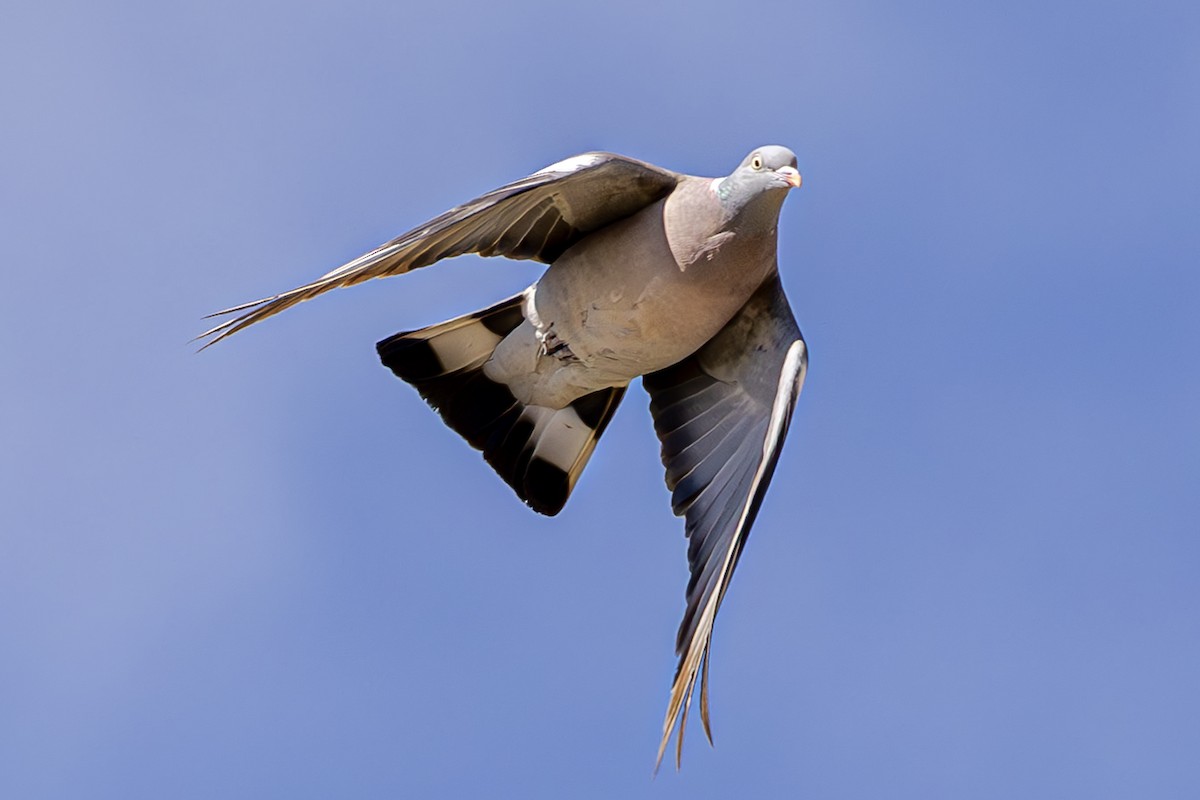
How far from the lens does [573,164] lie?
24.9 feet

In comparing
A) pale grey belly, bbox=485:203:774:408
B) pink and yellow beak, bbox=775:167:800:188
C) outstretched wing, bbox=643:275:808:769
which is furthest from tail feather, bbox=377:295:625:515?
pink and yellow beak, bbox=775:167:800:188

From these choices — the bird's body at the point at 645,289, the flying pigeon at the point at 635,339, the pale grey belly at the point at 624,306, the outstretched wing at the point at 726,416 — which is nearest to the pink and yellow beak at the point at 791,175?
the flying pigeon at the point at 635,339

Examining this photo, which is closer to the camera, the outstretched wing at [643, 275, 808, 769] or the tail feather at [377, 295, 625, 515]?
the outstretched wing at [643, 275, 808, 769]

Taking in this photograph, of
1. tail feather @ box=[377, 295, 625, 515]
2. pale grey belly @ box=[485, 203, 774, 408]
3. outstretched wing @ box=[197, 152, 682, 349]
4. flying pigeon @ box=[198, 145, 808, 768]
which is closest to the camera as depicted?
outstretched wing @ box=[197, 152, 682, 349]

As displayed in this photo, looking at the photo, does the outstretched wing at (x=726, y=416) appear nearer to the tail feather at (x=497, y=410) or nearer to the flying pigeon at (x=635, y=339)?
the flying pigeon at (x=635, y=339)

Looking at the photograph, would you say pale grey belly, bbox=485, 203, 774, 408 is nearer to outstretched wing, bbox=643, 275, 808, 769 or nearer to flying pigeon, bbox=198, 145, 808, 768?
flying pigeon, bbox=198, 145, 808, 768

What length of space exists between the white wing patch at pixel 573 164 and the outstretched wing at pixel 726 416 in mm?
1030

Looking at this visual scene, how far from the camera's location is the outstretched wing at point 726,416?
7.64 m

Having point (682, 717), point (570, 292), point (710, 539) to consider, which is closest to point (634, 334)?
point (570, 292)

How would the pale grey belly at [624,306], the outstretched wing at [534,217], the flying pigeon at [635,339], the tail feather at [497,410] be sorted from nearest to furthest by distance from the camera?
the outstretched wing at [534,217]
the flying pigeon at [635,339]
the pale grey belly at [624,306]
the tail feather at [497,410]

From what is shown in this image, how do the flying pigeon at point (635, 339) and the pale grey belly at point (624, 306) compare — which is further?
the pale grey belly at point (624, 306)

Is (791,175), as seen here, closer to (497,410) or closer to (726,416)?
(726,416)

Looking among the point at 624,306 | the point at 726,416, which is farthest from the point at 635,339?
the point at 726,416

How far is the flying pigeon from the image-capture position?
24.6ft
